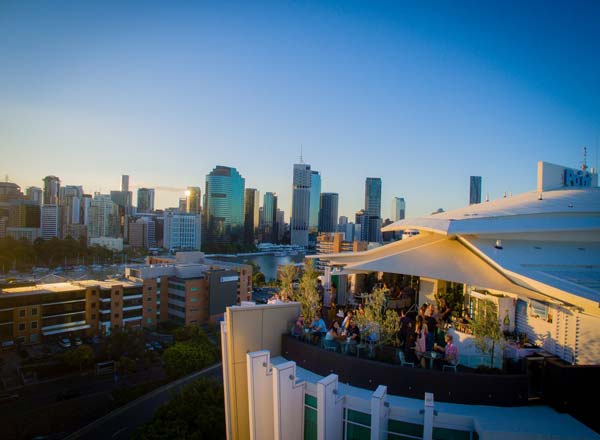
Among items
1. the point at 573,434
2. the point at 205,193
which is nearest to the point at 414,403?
the point at 573,434

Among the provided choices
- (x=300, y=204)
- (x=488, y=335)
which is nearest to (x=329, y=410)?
(x=488, y=335)

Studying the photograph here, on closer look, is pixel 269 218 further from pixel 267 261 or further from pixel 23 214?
pixel 23 214

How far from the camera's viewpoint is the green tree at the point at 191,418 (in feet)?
42.8

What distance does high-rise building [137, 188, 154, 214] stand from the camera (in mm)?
142750

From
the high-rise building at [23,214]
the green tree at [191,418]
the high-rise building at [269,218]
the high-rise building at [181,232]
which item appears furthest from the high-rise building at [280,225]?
the green tree at [191,418]

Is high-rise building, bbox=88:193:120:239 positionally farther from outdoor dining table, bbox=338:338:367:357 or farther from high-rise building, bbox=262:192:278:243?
outdoor dining table, bbox=338:338:367:357

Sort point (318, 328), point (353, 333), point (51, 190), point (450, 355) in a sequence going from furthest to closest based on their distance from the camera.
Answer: point (51, 190)
point (318, 328)
point (353, 333)
point (450, 355)

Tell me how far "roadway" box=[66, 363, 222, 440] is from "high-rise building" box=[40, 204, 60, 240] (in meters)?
70.9

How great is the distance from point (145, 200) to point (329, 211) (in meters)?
70.9

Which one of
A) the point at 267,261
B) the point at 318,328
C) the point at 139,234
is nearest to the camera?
the point at 318,328

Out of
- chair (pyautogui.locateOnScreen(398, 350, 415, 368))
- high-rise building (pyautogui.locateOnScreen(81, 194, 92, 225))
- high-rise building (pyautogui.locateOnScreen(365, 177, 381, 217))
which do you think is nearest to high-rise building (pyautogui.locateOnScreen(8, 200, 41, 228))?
high-rise building (pyautogui.locateOnScreen(81, 194, 92, 225))

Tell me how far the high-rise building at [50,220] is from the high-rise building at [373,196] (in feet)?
350

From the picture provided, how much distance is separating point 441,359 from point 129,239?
103 m

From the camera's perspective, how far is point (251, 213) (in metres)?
130
